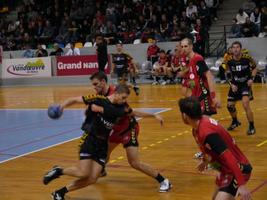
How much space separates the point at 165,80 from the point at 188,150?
44.5ft

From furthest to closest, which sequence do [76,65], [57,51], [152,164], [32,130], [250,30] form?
[57,51]
[76,65]
[250,30]
[32,130]
[152,164]

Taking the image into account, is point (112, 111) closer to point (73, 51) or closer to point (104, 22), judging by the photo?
point (73, 51)

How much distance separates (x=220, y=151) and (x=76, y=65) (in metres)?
21.3

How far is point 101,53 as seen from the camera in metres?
23.7

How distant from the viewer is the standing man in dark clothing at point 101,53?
923 inches

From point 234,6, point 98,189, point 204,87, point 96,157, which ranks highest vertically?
point 234,6

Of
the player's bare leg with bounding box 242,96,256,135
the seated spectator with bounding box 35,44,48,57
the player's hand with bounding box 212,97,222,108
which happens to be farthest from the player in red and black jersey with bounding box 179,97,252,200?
the seated spectator with bounding box 35,44,48,57

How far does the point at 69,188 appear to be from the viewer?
6.91m

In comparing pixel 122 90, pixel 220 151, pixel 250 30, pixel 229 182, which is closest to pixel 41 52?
pixel 250 30

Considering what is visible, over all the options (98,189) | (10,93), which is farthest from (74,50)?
(98,189)

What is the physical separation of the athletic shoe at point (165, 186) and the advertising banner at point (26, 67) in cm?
1974

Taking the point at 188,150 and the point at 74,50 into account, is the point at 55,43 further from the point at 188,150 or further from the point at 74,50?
the point at 188,150

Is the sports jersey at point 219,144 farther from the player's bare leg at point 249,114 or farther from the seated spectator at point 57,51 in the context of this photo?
the seated spectator at point 57,51

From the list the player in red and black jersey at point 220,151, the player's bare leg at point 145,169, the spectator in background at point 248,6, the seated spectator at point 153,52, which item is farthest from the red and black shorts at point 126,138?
the spectator in background at point 248,6
